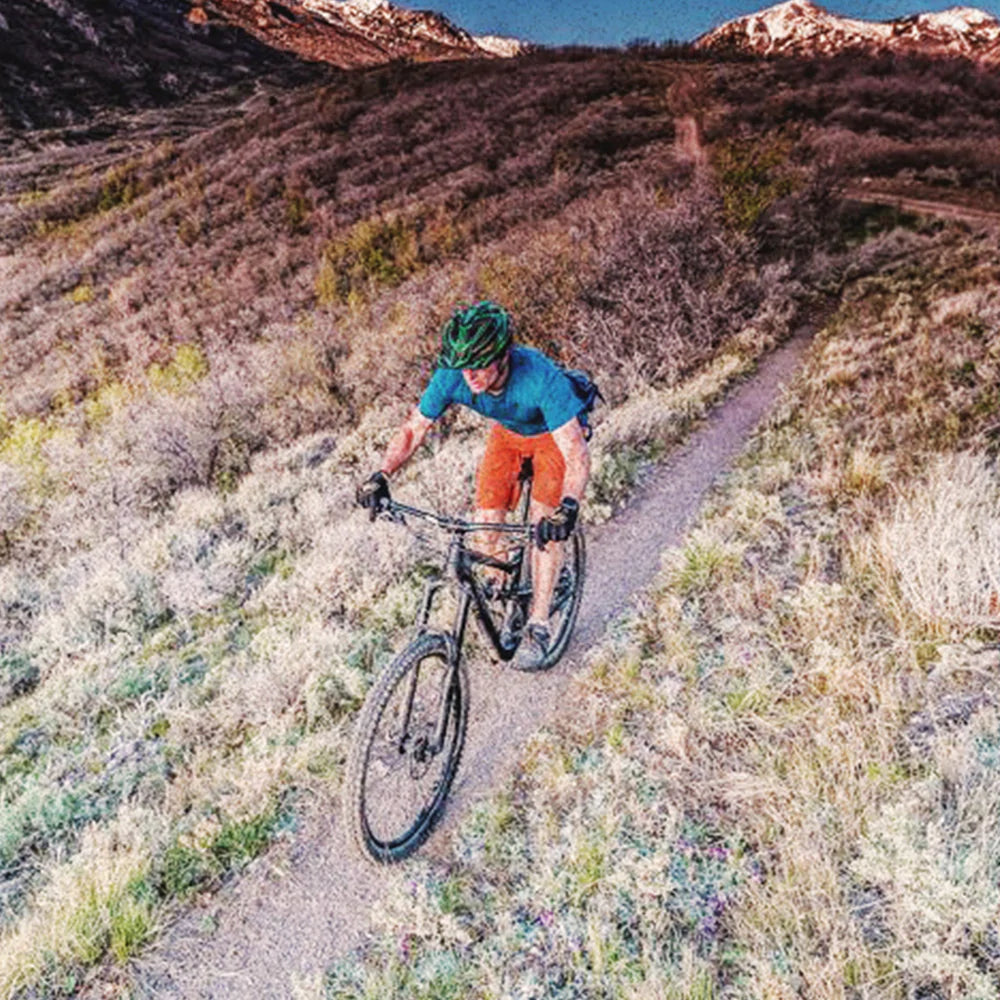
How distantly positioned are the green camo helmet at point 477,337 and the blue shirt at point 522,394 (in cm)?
33

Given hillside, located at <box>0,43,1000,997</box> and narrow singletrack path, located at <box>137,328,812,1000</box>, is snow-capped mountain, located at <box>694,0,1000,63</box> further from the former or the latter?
narrow singletrack path, located at <box>137,328,812,1000</box>

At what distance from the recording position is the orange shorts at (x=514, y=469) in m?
4.65

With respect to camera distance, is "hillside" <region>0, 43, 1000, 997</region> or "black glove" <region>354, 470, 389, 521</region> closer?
"hillside" <region>0, 43, 1000, 997</region>

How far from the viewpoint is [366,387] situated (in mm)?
16250

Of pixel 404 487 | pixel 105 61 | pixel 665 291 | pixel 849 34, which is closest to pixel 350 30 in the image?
pixel 105 61

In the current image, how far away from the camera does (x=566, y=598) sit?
18.5 ft

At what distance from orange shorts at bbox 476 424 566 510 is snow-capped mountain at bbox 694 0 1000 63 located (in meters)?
59.9

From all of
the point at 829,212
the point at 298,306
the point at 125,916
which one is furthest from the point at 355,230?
the point at 125,916

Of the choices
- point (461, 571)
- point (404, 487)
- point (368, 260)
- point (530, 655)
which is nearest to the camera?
point (461, 571)

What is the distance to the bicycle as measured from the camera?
12.0 feet

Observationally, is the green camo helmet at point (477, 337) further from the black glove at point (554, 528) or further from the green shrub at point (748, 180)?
the green shrub at point (748, 180)

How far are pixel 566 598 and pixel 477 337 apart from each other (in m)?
2.58

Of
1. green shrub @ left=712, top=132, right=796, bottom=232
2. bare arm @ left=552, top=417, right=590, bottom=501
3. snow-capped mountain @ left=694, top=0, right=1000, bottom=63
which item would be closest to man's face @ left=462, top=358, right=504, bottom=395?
bare arm @ left=552, top=417, right=590, bottom=501

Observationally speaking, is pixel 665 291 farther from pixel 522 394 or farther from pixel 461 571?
pixel 461 571
